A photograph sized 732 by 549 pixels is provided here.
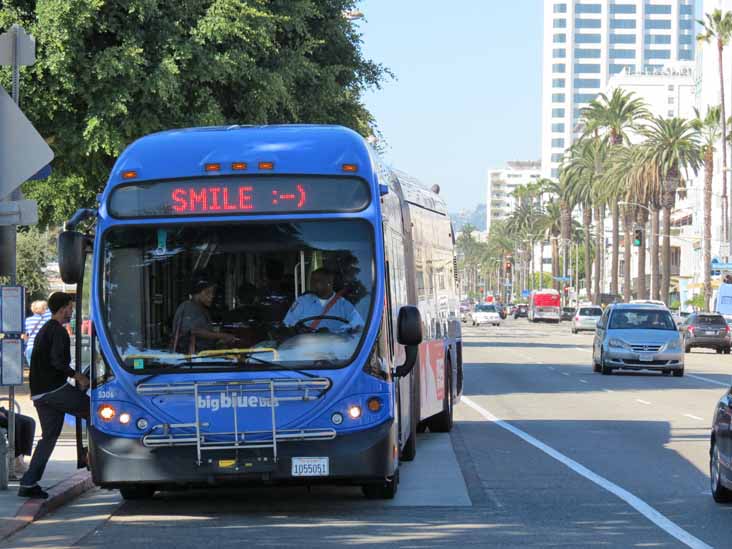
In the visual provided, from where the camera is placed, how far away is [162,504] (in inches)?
520

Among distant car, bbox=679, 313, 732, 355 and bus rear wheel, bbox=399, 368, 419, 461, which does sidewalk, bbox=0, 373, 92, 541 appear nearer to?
bus rear wheel, bbox=399, 368, 419, 461

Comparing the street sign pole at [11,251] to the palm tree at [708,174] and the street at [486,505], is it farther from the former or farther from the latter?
the palm tree at [708,174]

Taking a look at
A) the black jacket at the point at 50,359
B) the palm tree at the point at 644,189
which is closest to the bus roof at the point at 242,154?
the black jacket at the point at 50,359

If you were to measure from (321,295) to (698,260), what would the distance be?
129159 mm

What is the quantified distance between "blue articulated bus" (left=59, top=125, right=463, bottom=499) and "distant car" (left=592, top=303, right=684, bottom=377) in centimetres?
2499

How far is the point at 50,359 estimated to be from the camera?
13.0 meters

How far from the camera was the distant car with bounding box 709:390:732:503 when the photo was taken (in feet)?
40.9

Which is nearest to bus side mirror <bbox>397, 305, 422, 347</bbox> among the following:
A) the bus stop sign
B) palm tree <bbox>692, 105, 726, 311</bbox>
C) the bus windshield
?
the bus windshield

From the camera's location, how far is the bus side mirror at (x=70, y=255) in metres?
11.8

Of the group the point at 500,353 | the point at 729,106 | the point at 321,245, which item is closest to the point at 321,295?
the point at 321,245

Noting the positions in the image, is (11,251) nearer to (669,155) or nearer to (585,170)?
(669,155)

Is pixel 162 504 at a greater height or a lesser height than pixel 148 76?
lesser

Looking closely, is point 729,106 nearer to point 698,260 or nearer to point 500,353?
point 698,260

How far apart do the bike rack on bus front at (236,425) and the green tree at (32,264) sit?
5019 centimetres
